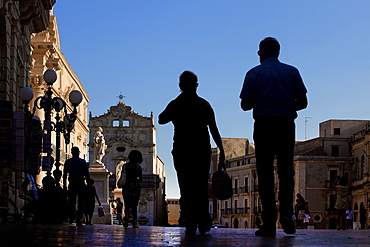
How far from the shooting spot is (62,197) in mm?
21281

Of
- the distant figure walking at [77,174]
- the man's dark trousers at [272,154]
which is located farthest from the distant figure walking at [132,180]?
the man's dark trousers at [272,154]

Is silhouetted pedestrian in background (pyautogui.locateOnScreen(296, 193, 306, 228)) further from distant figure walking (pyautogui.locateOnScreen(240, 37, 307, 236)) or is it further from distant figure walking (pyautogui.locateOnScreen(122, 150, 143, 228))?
distant figure walking (pyautogui.locateOnScreen(240, 37, 307, 236))

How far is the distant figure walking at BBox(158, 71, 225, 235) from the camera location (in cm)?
1124

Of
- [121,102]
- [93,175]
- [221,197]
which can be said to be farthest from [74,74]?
[221,197]

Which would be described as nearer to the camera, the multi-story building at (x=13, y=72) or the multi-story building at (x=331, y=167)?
the multi-story building at (x=13, y=72)

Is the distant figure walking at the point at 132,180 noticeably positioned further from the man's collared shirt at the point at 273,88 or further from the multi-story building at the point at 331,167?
the multi-story building at the point at 331,167

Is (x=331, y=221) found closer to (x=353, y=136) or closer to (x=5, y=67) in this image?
(x=353, y=136)

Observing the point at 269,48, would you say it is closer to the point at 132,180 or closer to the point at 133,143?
the point at 132,180

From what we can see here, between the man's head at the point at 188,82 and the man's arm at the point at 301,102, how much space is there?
132 cm

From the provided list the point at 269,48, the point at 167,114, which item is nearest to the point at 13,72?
the point at 167,114

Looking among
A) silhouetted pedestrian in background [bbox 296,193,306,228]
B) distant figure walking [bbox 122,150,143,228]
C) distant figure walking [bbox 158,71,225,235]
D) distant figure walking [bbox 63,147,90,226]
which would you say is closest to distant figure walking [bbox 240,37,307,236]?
distant figure walking [bbox 158,71,225,235]

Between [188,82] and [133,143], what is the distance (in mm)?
107885

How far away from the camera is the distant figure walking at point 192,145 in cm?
1124

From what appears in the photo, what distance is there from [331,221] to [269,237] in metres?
80.0
